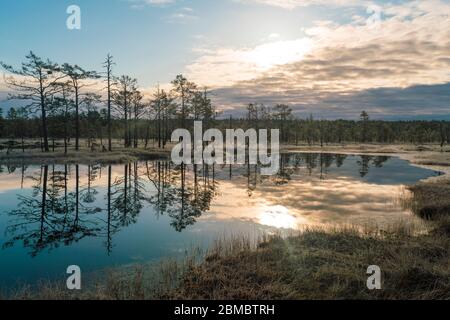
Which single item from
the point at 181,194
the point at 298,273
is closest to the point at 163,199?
the point at 181,194

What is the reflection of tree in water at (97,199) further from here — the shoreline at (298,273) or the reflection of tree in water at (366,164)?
the shoreline at (298,273)

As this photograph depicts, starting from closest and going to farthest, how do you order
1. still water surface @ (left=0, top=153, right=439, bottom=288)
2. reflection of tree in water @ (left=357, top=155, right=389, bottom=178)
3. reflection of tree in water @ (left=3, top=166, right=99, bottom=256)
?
still water surface @ (left=0, top=153, right=439, bottom=288)
reflection of tree in water @ (left=3, top=166, right=99, bottom=256)
reflection of tree in water @ (left=357, top=155, right=389, bottom=178)

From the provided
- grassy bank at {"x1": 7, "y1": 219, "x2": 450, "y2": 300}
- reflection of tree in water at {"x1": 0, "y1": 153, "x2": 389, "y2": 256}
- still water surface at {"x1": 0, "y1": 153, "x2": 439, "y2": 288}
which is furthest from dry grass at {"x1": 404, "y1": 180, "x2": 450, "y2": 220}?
reflection of tree in water at {"x1": 0, "y1": 153, "x2": 389, "y2": 256}

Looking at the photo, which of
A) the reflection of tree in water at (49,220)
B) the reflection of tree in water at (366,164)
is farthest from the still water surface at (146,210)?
the reflection of tree in water at (366,164)

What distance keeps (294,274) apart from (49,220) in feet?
50.5

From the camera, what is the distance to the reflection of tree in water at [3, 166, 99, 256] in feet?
56.3

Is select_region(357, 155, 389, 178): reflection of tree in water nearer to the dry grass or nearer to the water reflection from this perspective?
the water reflection

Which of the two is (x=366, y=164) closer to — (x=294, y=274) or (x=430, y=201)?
(x=430, y=201)

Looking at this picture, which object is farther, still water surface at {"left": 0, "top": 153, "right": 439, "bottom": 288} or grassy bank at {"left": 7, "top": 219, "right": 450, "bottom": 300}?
still water surface at {"left": 0, "top": 153, "right": 439, "bottom": 288}

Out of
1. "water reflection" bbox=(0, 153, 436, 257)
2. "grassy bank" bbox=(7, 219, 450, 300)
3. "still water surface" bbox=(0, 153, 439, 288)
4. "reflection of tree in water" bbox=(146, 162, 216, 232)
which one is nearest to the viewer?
"grassy bank" bbox=(7, 219, 450, 300)

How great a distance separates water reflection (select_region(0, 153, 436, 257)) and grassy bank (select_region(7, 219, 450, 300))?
513 cm
